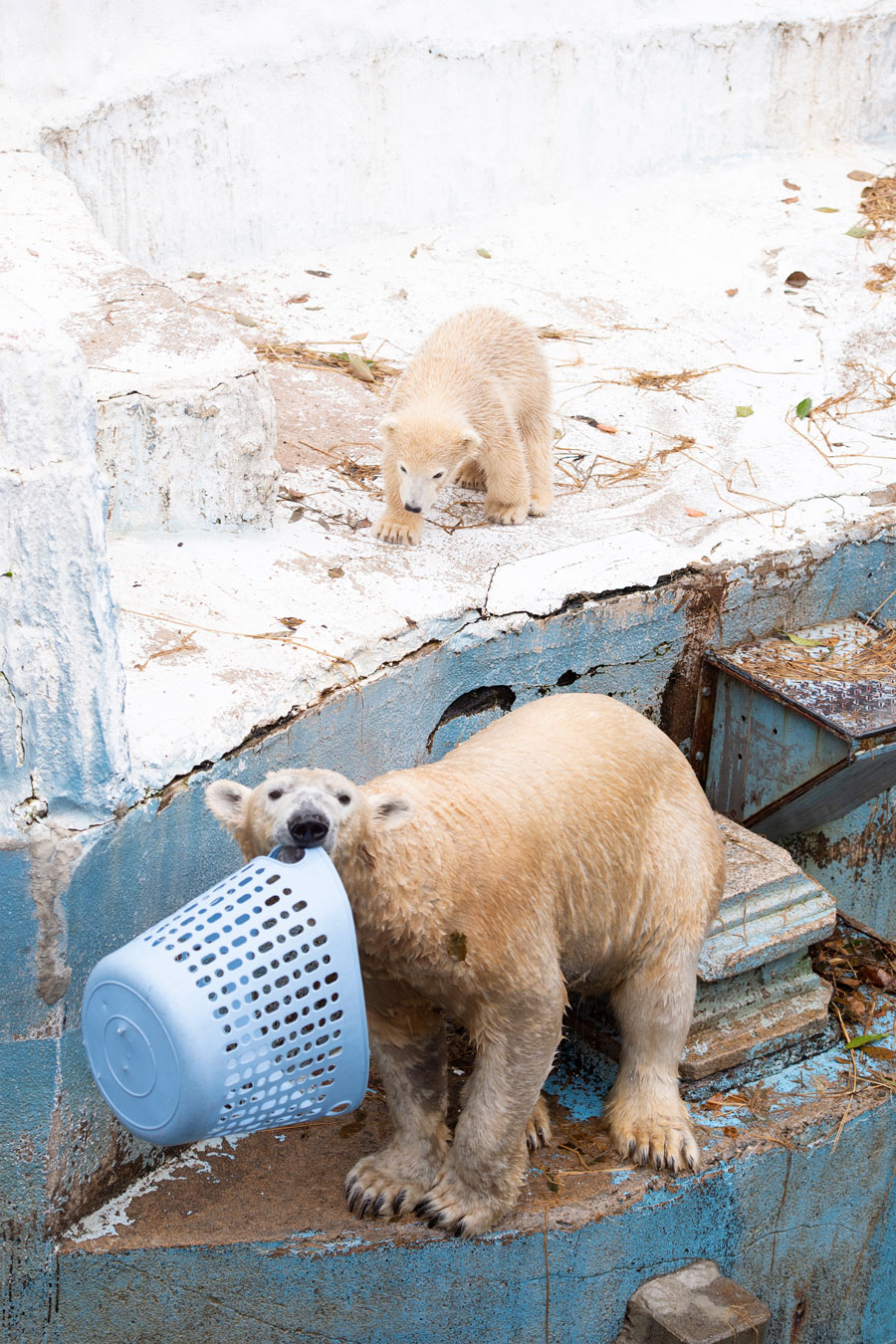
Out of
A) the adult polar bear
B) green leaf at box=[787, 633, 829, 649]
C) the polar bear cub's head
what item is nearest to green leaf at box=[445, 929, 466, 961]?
the adult polar bear

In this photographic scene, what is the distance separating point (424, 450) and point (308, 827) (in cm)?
221

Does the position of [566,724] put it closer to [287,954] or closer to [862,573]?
[287,954]

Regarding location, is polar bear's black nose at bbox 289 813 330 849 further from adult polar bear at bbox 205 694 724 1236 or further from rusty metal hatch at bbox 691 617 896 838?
rusty metal hatch at bbox 691 617 896 838

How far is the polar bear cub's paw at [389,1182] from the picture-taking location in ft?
11.0

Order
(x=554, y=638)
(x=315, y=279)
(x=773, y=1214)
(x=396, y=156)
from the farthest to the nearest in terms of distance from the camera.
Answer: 1. (x=396, y=156)
2. (x=315, y=279)
3. (x=554, y=638)
4. (x=773, y=1214)

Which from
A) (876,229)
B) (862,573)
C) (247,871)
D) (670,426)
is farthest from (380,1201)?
(876,229)

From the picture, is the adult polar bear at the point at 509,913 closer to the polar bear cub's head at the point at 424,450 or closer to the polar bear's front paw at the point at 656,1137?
the polar bear's front paw at the point at 656,1137

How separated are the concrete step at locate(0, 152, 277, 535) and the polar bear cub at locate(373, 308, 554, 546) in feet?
1.46

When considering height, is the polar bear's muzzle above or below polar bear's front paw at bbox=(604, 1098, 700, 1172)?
above

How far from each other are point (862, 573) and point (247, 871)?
328 centimetres

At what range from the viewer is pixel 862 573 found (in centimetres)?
521

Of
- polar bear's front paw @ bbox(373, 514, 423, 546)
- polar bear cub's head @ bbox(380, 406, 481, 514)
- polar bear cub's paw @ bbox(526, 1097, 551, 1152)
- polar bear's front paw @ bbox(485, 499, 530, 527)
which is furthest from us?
polar bear's front paw @ bbox(485, 499, 530, 527)

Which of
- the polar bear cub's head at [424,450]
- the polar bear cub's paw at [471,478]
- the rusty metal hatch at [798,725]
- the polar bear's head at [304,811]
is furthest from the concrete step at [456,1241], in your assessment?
the polar bear cub's paw at [471,478]

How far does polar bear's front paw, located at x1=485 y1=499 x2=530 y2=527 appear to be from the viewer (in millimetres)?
4930
